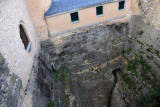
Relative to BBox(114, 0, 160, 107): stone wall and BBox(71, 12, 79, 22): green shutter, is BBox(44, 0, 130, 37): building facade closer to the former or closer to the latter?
BBox(71, 12, 79, 22): green shutter

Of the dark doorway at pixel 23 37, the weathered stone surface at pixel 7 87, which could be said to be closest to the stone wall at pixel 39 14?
the dark doorway at pixel 23 37

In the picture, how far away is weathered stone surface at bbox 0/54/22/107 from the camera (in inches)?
182

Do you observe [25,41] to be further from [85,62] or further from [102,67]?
[102,67]

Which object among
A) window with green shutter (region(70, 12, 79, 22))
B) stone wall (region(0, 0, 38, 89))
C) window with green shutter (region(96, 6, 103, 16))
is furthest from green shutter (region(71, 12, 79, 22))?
stone wall (region(0, 0, 38, 89))

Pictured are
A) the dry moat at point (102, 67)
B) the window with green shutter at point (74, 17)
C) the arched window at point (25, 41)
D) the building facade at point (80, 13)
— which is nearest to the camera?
the arched window at point (25, 41)

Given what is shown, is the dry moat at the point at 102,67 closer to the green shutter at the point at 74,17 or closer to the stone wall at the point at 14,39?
the green shutter at the point at 74,17

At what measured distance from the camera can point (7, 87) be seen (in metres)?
4.96

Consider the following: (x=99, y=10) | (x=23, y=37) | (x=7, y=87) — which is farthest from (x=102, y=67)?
(x=7, y=87)

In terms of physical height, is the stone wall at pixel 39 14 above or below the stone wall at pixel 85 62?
above

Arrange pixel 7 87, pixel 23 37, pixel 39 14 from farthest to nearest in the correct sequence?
pixel 39 14 < pixel 23 37 < pixel 7 87

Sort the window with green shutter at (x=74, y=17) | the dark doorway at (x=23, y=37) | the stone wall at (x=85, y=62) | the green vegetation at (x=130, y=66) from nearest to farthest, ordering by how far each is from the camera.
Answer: the dark doorway at (x=23, y=37)
the window with green shutter at (x=74, y=17)
the stone wall at (x=85, y=62)
the green vegetation at (x=130, y=66)

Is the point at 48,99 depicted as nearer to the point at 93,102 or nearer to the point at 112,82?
the point at 93,102

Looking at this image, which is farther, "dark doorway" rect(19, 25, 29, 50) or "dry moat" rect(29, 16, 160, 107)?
"dry moat" rect(29, 16, 160, 107)

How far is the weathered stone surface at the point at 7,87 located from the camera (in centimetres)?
462
